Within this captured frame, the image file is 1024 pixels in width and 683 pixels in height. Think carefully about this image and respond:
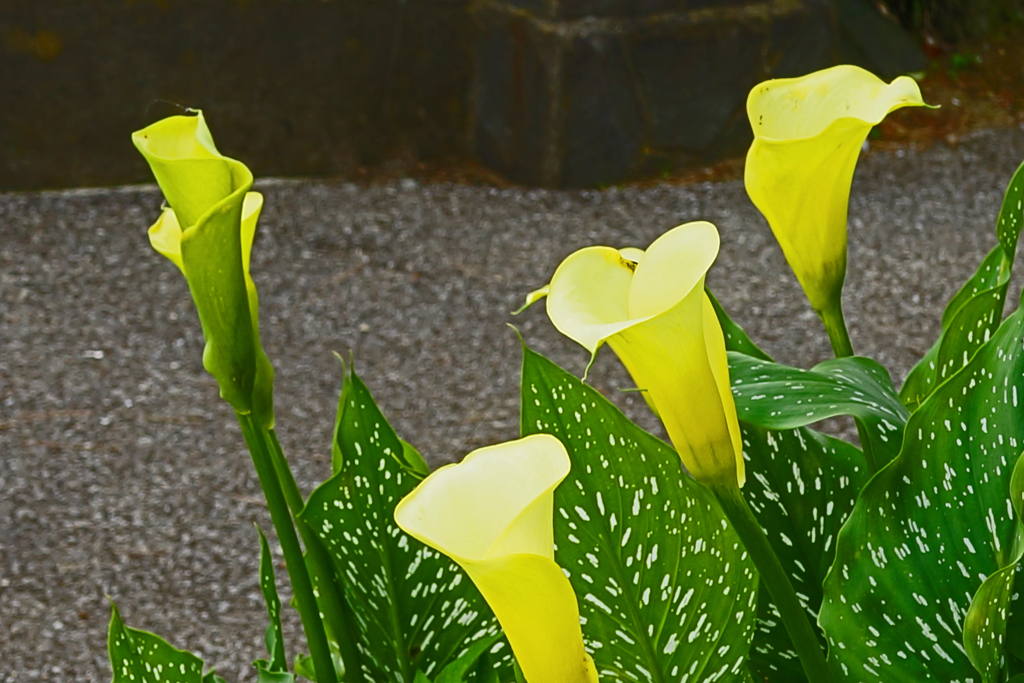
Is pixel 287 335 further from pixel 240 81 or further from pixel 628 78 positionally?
pixel 628 78

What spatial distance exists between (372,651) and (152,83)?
2553 mm

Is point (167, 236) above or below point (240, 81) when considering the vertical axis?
above

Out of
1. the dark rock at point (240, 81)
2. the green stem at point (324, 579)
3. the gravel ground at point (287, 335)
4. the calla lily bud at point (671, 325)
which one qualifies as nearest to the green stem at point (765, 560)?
the calla lily bud at point (671, 325)

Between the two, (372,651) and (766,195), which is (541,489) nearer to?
(766,195)

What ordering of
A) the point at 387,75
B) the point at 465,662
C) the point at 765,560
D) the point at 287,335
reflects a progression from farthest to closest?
1. the point at 387,75
2. the point at 287,335
3. the point at 465,662
4. the point at 765,560

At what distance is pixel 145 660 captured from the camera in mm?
540

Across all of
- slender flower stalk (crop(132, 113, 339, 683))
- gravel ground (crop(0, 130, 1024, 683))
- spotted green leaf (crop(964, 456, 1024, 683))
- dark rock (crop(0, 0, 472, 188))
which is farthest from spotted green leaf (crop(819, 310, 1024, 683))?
dark rock (crop(0, 0, 472, 188))

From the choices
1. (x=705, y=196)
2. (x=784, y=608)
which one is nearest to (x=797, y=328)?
(x=705, y=196)

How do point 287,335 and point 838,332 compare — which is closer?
point 838,332

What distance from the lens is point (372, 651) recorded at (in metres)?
0.60

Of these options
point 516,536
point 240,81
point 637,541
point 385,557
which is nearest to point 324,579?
point 385,557

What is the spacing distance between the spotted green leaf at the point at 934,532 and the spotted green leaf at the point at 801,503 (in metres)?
0.09

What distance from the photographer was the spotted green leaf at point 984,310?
53 centimetres

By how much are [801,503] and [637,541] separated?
0.12m
